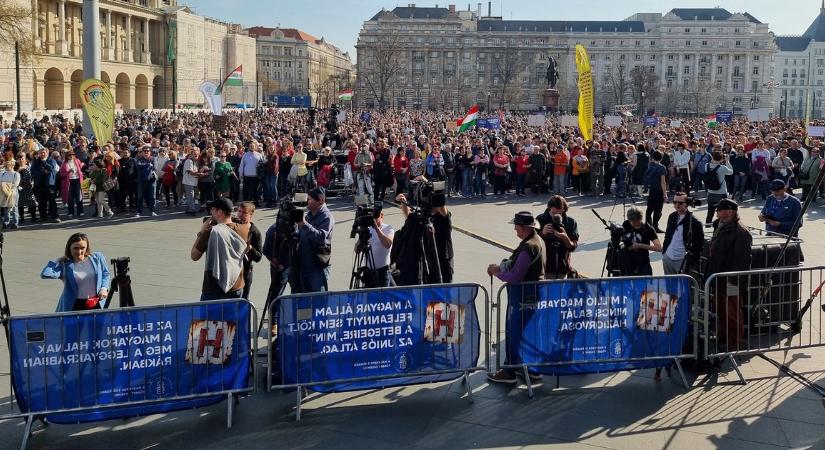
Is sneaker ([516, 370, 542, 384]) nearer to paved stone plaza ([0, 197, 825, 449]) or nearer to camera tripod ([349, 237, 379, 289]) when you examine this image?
paved stone plaza ([0, 197, 825, 449])

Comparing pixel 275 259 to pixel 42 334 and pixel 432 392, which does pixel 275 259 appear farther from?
pixel 42 334

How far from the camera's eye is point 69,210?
56.6ft

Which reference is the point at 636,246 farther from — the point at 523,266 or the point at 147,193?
the point at 147,193

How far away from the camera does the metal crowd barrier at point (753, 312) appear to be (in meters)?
7.20

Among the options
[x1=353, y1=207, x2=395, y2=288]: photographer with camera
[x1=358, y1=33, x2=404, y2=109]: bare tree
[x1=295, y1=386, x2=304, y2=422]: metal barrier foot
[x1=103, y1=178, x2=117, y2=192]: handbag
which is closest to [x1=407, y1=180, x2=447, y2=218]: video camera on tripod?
[x1=353, y1=207, x2=395, y2=288]: photographer with camera

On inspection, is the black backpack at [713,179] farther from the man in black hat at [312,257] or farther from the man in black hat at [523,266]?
the man in black hat at [312,257]

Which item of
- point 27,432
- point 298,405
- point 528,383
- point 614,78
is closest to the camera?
point 27,432

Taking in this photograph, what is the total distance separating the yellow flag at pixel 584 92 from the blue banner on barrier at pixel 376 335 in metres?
10.2

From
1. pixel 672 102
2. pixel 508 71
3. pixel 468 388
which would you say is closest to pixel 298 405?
pixel 468 388

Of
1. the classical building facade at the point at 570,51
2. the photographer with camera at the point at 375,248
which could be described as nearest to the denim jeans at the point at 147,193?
the photographer with camera at the point at 375,248

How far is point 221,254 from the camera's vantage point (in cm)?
698

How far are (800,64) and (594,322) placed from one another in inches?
7382

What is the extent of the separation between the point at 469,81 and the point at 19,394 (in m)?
143

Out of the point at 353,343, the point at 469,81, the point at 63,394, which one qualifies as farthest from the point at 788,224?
the point at 469,81
